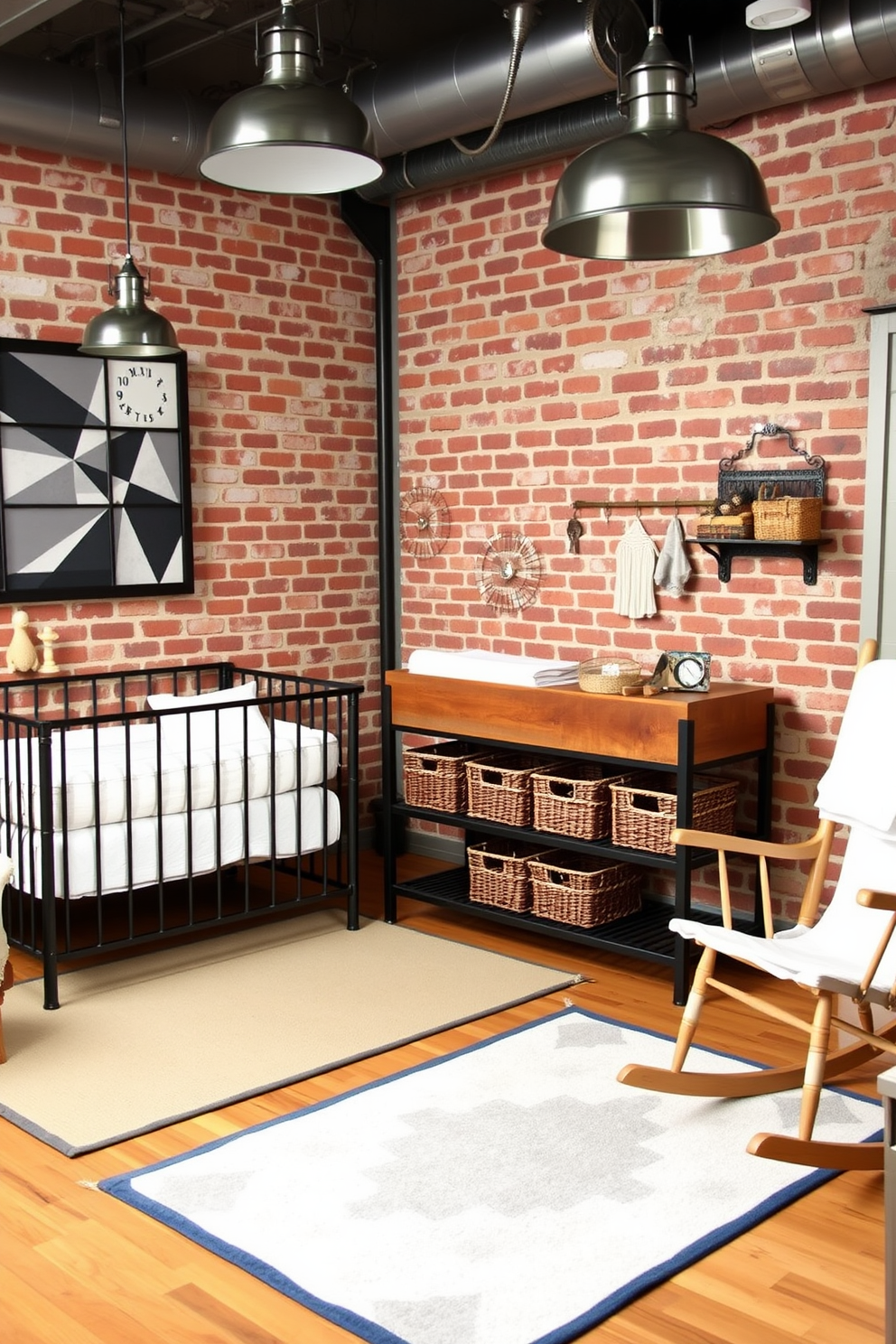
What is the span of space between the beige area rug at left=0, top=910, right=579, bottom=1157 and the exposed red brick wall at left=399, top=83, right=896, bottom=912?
1.17 metres

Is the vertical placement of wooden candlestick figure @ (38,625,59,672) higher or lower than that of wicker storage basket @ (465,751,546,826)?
higher

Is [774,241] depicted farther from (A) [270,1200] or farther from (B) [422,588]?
(A) [270,1200]

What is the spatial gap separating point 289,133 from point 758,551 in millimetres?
2281

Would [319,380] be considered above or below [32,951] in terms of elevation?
above

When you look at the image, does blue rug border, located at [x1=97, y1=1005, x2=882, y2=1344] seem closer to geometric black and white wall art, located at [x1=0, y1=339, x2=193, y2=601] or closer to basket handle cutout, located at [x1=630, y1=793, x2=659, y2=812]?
basket handle cutout, located at [x1=630, y1=793, x2=659, y2=812]

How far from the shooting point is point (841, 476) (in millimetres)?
3936

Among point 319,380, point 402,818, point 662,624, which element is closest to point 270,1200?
point 662,624

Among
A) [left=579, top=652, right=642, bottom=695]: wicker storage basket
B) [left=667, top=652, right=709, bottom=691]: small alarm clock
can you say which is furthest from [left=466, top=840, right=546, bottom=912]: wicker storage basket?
[left=667, top=652, right=709, bottom=691]: small alarm clock

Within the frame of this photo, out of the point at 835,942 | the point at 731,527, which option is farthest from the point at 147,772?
the point at 835,942

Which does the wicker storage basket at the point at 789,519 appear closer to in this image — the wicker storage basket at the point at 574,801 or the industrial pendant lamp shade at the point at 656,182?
the wicker storage basket at the point at 574,801

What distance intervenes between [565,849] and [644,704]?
2.74 feet

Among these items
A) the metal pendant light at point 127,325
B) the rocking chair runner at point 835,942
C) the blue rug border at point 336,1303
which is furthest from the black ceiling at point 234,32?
the blue rug border at point 336,1303

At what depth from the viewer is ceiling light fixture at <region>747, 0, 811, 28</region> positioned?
3.37 meters

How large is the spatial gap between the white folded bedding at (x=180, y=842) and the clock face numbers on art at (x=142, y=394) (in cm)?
147
